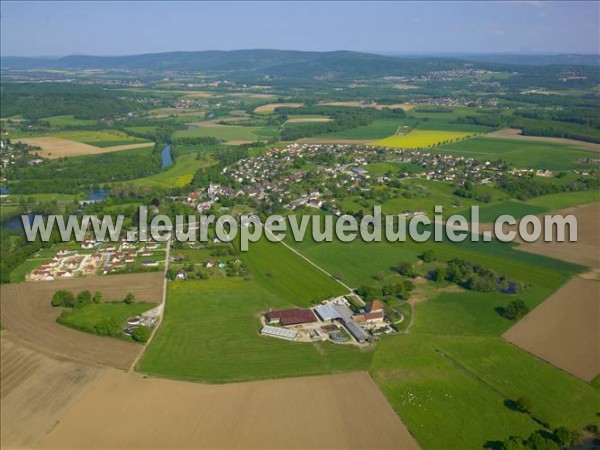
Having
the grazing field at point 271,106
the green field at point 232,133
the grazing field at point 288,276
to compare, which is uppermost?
the grazing field at point 271,106

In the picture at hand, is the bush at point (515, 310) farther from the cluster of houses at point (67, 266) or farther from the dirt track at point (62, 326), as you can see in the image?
the cluster of houses at point (67, 266)

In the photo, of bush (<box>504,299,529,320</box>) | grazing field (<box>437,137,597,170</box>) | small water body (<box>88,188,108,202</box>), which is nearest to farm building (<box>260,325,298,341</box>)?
bush (<box>504,299,529,320</box>)

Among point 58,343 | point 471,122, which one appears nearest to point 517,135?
point 471,122

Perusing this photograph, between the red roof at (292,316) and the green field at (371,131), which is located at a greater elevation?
the green field at (371,131)

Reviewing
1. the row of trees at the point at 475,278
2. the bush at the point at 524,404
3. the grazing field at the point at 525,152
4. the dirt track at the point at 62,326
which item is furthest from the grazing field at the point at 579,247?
the dirt track at the point at 62,326

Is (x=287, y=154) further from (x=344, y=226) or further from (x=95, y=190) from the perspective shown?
(x=344, y=226)

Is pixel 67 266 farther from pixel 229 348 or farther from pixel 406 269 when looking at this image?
pixel 406 269

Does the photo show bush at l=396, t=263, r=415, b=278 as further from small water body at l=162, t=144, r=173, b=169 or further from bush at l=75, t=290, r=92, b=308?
small water body at l=162, t=144, r=173, b=169
